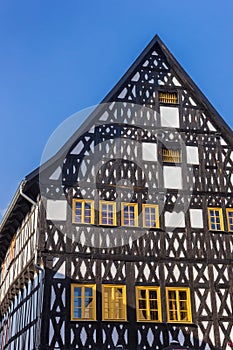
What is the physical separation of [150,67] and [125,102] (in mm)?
1873

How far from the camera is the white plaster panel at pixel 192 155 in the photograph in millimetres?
18562

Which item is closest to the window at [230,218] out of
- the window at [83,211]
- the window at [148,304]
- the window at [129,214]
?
the window at [129,214]

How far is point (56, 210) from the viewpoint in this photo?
16703 mm

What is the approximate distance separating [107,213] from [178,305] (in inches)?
138

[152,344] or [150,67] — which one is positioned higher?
[150,67]

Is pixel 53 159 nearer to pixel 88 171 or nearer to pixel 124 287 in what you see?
pixel 88 171

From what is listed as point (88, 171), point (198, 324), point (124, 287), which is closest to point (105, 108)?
point (88, 171)

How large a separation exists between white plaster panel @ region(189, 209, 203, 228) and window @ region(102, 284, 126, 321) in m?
3.19

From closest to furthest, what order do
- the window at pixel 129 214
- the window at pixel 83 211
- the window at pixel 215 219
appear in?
the window at pixel 83 211 < the window at pixel 129 214 < the window at pixel 215 219

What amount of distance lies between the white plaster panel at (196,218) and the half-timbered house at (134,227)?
0.11 ft

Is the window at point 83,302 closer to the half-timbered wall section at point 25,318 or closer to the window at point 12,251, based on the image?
the half-timbered wall section at point 25,318

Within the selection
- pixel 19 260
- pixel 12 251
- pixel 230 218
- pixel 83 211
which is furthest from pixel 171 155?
pixel 12 251

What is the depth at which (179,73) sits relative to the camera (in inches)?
776

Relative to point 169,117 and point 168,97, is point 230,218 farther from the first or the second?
point 168,97
